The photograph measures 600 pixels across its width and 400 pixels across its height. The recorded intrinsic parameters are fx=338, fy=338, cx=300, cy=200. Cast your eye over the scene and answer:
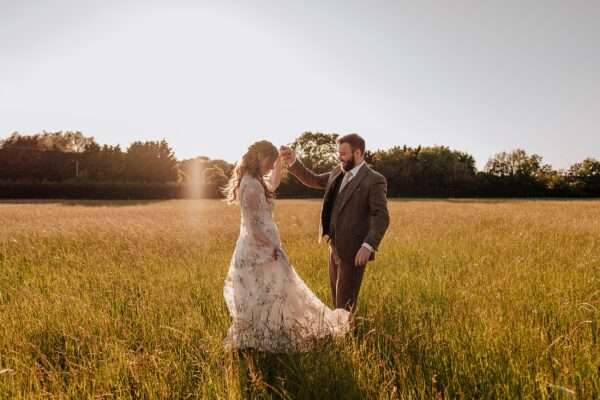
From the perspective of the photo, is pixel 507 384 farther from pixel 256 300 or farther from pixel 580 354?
pixel 256 300

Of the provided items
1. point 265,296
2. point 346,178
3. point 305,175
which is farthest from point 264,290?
point 305,175

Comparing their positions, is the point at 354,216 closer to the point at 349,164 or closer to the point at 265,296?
the point at 349,164

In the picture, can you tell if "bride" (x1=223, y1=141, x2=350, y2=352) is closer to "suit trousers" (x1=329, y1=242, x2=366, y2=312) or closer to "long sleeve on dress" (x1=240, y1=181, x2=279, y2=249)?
"long sleeve on dress" (x1=240, y1=181, x2=279, y2=249)

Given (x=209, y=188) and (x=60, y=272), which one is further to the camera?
(x=209, y=188)

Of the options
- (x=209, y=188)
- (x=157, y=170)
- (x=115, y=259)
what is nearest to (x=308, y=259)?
(x=115, y=259)

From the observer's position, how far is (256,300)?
11.9ft


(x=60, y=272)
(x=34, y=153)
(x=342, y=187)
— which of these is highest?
(x=34, y=153)

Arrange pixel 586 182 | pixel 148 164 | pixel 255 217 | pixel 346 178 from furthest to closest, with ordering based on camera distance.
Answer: pixel 586 182 → pixel 148 164 → pixel 346 178 → pixel 255 217

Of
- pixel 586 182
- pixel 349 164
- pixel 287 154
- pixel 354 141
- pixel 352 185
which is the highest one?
pixel 586 182

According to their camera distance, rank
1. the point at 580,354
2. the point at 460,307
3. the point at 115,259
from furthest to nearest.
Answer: the point at 115,259, the point at 460,307, the point at 580,354

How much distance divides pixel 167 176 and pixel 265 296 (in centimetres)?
5787

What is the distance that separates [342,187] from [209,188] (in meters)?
49.1

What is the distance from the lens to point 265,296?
143 inches

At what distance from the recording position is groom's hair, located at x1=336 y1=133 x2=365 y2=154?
3.98 meters
